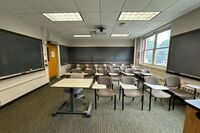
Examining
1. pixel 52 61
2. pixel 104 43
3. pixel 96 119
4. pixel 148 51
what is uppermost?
pixel 104 43

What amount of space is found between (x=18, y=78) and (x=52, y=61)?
2.93 m

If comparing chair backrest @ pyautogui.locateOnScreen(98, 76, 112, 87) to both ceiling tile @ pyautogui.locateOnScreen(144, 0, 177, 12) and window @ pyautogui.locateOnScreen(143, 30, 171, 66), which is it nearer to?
ceiling tile @ pyautogui.locateOnScreen(144, 0, 177, 12)

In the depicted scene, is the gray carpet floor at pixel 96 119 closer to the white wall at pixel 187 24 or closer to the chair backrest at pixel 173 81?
the chair backrest at pixel 173 81

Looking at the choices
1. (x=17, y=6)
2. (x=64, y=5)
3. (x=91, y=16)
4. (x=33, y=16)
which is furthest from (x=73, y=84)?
(x=33, y=16)

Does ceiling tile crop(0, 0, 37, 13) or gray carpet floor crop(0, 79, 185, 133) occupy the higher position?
ceiling tile crop(0, 0, 37, 13)

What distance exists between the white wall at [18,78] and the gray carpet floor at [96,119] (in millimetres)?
356

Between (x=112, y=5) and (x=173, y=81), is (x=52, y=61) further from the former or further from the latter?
(x=173, y=81)

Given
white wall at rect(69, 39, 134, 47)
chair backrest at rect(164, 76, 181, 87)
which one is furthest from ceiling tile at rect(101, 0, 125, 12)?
white wall at rect(69, 39, 134, 47)

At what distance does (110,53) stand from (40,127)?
7.09 metres

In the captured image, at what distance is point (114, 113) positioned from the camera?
2701 mm

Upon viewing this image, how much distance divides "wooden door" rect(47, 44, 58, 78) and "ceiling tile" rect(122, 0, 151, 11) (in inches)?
192

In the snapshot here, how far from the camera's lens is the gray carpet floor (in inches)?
83.0

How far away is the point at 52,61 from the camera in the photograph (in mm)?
6289

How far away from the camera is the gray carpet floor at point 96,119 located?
2.11 meters
